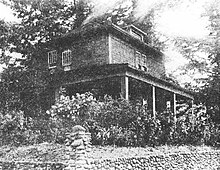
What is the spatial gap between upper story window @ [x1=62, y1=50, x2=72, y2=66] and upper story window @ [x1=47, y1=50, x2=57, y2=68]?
895 mm

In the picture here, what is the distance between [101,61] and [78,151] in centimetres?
1169

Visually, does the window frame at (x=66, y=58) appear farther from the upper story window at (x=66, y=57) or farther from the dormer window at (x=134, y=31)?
the dormer window at (x=134, y=31)

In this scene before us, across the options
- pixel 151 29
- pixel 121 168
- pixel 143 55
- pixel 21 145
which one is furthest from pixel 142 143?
pixel 151 29

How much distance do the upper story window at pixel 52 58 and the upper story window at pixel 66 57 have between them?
2.94 ft

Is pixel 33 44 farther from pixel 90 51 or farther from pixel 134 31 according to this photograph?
pixel 134 31

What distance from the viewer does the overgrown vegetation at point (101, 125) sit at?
1291cm

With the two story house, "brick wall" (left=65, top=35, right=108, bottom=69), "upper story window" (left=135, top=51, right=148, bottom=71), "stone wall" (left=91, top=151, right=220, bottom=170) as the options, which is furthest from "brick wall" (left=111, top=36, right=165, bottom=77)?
"stone wall" (left=91, top=151, right=220, bottom=170)

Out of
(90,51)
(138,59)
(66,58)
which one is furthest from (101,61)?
(138,59)

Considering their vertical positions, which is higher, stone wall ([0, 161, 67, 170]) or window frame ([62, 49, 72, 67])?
window frame ([62, 49, 72, 67])

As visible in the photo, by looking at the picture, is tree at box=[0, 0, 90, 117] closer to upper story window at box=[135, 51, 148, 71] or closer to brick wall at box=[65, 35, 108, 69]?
brick wall at box=[65, 35, 108, 69]

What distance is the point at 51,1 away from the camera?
29.9m

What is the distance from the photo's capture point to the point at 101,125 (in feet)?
42.9

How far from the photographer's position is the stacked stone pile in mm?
9852

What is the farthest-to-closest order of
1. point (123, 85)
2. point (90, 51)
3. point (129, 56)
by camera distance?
point (129, 56) → point (90, 51) → point (123, 85)
